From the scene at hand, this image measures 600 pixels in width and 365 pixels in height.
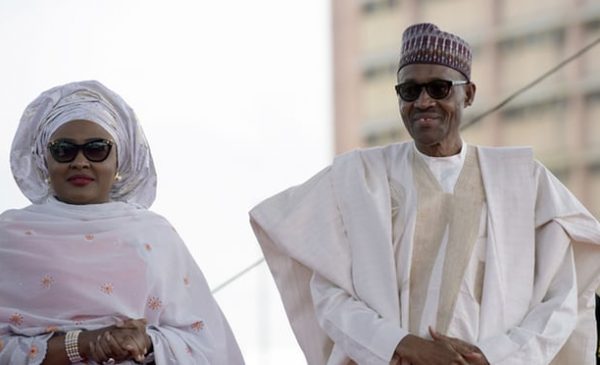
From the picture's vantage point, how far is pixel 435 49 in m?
4.12

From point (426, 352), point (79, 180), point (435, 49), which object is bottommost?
point (426, 352)

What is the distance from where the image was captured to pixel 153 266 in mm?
3832

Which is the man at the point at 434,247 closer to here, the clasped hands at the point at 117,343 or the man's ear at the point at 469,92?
the man's ear at the point at 469,92

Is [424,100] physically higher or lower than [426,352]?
higher

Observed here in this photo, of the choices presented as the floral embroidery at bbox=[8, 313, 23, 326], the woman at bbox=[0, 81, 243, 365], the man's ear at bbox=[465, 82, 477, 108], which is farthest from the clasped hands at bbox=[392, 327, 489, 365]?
the floral embroidery at bbox=[8, 313, 23, 326]

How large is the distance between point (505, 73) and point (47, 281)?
1632 centimetres

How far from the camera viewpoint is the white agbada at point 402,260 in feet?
12.8

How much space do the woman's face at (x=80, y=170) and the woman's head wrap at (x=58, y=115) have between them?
59mm

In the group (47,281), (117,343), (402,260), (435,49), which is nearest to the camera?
(117,343)

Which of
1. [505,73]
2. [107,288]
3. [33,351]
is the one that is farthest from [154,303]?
[505,73]

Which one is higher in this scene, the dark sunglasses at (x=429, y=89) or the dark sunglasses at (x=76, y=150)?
the dark sunglasses at (x=429, y=89)

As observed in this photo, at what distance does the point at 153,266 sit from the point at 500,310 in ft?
3.41

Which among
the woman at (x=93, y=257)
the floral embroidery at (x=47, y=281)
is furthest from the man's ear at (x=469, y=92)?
the floral embroidery at (x=47, y=281)

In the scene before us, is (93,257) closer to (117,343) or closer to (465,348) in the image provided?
(117,343)
